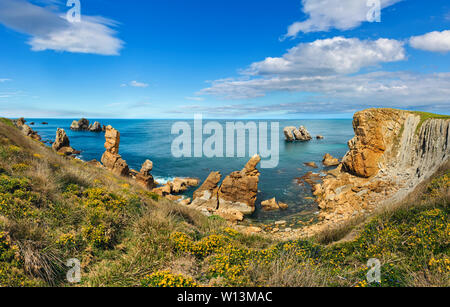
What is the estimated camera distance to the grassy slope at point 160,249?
14.6 feet

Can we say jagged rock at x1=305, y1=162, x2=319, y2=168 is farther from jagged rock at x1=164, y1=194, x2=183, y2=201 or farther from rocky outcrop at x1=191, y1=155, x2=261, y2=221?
jagged rock at x1=164, y1=194, x2=183, y2=201

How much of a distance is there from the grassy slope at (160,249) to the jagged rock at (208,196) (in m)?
16.2

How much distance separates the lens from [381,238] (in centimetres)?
614

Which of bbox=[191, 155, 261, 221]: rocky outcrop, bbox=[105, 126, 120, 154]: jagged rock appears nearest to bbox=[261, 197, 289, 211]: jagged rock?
bbox=[191, 155, 261, 221]: rocky outcrop

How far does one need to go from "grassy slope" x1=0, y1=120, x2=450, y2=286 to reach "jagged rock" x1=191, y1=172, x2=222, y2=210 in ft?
53.3

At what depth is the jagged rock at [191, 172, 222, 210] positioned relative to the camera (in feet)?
80.0

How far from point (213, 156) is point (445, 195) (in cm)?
4532

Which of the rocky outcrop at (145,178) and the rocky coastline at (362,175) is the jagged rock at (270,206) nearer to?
the rocky coastline at (362,175)

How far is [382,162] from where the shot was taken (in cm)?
2609

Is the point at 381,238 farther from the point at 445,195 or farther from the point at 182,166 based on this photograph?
the point at 182,166

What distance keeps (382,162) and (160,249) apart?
29.4 metres

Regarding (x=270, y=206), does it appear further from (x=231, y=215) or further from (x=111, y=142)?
(x=111, y=142)
